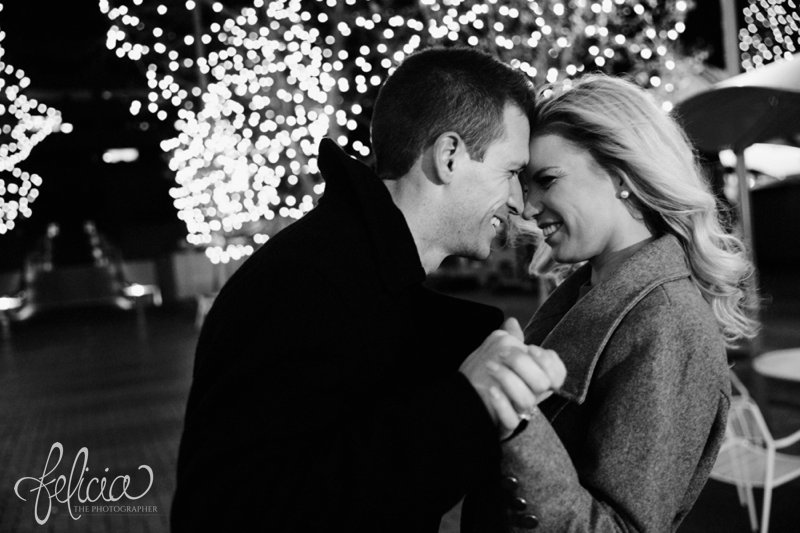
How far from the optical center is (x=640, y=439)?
1.58 m

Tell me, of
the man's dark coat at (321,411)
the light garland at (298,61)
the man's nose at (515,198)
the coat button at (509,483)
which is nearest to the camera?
the man's dark coat at (321,411)

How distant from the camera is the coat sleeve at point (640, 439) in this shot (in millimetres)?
1479

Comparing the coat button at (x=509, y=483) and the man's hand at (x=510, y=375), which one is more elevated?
the man's hand at (x=510, y=375)

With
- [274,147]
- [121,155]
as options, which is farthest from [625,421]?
[121,155]

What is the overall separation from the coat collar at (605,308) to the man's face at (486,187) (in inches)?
12.3

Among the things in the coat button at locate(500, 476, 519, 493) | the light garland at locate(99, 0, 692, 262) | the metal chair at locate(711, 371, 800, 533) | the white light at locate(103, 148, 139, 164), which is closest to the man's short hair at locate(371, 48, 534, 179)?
the coat button at locate(500, 476, 519, 493)

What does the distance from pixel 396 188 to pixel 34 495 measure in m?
5.32

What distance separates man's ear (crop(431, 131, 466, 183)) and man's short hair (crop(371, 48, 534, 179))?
15mm

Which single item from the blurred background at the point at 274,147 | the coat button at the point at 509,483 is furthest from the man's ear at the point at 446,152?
the blurred background at the point at 274,147

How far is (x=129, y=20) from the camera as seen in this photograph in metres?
7.69

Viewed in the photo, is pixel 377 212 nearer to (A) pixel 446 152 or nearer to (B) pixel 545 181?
(A) pixel 446 152

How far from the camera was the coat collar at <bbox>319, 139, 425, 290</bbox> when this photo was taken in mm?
1548

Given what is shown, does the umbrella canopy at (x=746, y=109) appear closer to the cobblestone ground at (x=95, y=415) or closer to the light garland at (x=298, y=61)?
the light garland at (x=298, y=61)

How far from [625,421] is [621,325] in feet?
0.84
